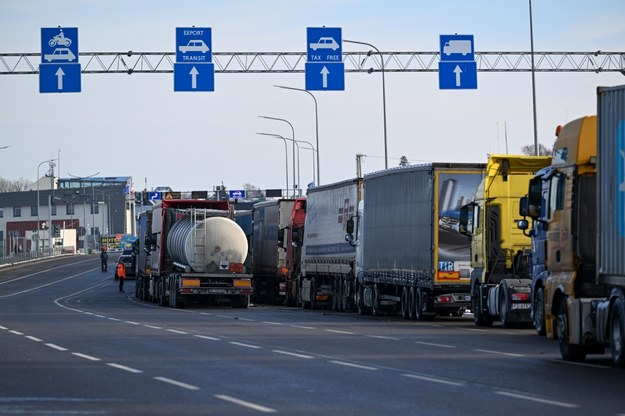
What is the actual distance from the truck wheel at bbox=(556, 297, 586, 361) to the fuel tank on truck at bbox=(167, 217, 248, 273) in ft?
85.7

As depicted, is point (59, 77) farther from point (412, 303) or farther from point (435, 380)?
point (435, 380)

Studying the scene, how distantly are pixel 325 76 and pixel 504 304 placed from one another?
1583 centimetres

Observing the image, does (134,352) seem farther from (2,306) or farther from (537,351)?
(2,306)

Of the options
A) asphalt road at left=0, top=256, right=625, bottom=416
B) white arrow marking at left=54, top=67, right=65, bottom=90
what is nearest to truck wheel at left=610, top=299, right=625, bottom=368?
asphalt road at left=0, top=256, right=625, bottom=416

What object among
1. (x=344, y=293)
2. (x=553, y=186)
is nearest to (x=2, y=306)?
(x=344, y=293)

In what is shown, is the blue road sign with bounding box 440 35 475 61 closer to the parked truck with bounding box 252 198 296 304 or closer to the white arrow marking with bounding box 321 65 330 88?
the white arrow marking with bounding box 321 65 330 88

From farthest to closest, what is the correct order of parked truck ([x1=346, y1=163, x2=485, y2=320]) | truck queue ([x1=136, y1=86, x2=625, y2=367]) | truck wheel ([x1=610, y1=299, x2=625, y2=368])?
parked truck ([x1=346, y1=163, x2=485, y2=320]) < truck queue ([x1=136, y1=86, x2=625, y2=367]) < truck wheel ([x1=610, y1=299, x2=625, y2=368])

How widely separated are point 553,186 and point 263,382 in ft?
23.3

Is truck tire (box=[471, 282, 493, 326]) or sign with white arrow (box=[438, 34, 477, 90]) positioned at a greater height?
sign with white arrow (box=[438, 34, 477, 90])

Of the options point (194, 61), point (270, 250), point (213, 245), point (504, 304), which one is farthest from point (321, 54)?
point (504, 304)

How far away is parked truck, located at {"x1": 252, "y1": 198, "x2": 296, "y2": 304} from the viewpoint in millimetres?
53406

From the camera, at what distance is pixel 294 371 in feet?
62.0

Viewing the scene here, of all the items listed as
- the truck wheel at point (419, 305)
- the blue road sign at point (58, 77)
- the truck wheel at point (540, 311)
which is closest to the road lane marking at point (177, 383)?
the truck wheel at point (540, 311)

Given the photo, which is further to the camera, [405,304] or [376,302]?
[376,302]
